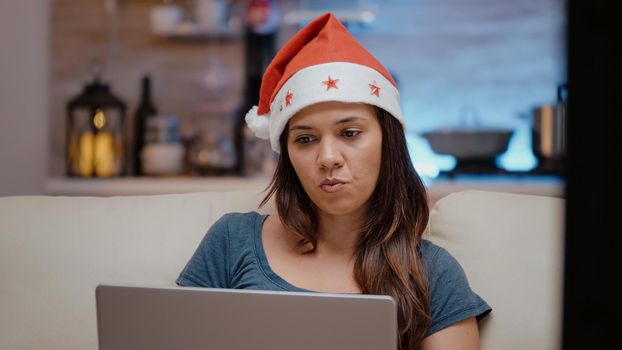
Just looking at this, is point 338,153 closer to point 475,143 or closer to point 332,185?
point 332,185

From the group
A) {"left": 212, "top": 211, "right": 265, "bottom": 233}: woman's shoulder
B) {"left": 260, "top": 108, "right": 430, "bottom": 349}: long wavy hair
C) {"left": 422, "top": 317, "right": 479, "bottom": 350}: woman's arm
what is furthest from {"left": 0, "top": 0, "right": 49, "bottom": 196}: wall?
{"left": 422, "top": 317, "right": 479, "bottom": 350}: woman's arm

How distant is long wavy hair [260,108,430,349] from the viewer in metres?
1.33

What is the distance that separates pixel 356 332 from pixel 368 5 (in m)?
2.86

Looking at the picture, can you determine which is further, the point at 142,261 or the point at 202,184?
the point at 202,184

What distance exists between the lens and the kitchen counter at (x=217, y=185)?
116 inches

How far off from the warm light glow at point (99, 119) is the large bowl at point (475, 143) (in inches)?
60.2

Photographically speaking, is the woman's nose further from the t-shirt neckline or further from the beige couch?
the beige couch

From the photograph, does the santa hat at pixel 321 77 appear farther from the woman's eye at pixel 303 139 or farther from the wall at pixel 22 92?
the wall at pixel 22 92

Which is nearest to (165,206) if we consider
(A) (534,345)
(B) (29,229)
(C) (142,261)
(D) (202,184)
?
(C) (142,261)

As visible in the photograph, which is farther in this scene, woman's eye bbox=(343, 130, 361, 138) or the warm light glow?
the warm light glow

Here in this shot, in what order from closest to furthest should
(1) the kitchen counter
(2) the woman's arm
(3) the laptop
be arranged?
1. (3) the laptop
2. (2) the woman's arm
3. (1) the kitchen counter

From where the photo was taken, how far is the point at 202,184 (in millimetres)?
3102

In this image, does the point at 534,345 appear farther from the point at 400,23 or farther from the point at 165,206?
the point at 400,23

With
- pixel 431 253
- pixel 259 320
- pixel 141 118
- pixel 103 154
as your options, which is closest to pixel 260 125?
pixel 431 253
